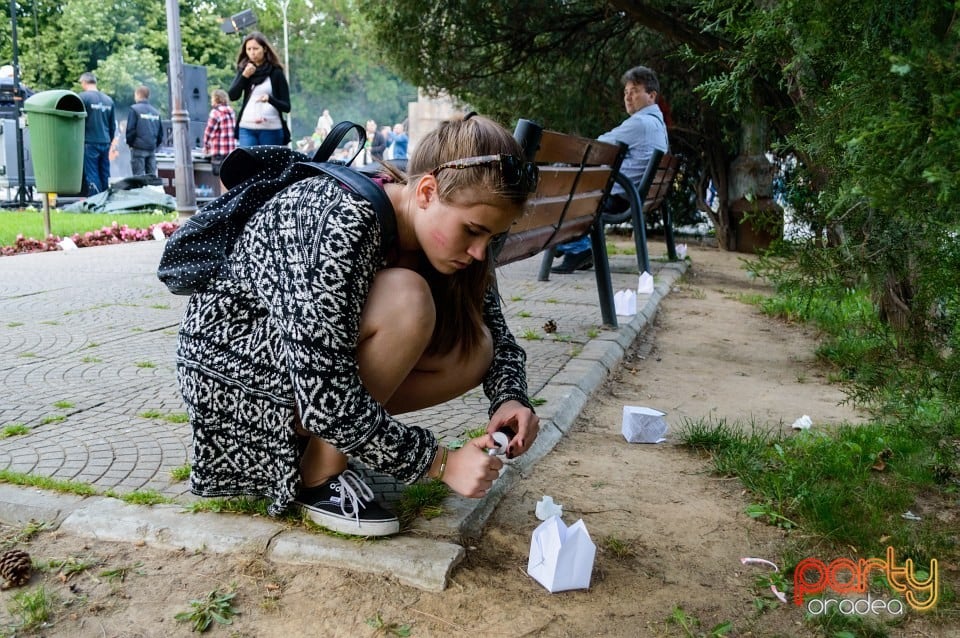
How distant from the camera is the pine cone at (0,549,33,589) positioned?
1996 millimetres

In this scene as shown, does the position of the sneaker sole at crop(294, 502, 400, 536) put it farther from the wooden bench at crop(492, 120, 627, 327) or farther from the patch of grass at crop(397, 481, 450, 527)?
the wooden bench at crop(492, 120, 627, 327)

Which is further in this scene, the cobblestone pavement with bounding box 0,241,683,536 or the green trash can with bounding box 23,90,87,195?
the green trash can with bounding box 23,90,87,195

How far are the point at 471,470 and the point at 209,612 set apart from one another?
641mm

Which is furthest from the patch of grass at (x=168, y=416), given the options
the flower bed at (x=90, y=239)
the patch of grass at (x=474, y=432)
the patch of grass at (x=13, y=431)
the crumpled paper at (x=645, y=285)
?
the flower bed at (x=90, y=239)

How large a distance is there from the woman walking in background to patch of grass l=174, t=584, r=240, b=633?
24.1 ft

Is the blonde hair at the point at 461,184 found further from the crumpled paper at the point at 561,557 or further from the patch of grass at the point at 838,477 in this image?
the patch of grass at the point at 838,477

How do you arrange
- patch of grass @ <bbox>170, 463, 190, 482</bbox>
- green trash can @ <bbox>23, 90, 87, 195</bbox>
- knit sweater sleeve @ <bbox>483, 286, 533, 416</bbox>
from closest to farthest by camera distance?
knit sweater sleeve @ <bbox>483, 286, 533, 416</bbox> < patch of grass @ <bbox>170, 463, 190, 482</bbox> < green trash can @ <bbox>23, 90, 87, 195</bbox>

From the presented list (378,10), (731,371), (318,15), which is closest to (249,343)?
(731,371)

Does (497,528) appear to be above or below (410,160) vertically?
below

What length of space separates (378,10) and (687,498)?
20.0 feet

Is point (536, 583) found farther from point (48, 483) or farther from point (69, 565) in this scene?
point (48, 483)

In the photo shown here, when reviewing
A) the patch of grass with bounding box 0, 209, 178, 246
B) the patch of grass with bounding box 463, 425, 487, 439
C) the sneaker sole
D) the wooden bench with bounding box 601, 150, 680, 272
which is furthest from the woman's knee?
the patch of grass with bounding box 0, 209, 178, 246

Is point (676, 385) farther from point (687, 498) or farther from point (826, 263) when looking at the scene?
point (687, 498)

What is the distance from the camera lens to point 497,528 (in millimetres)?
2352
